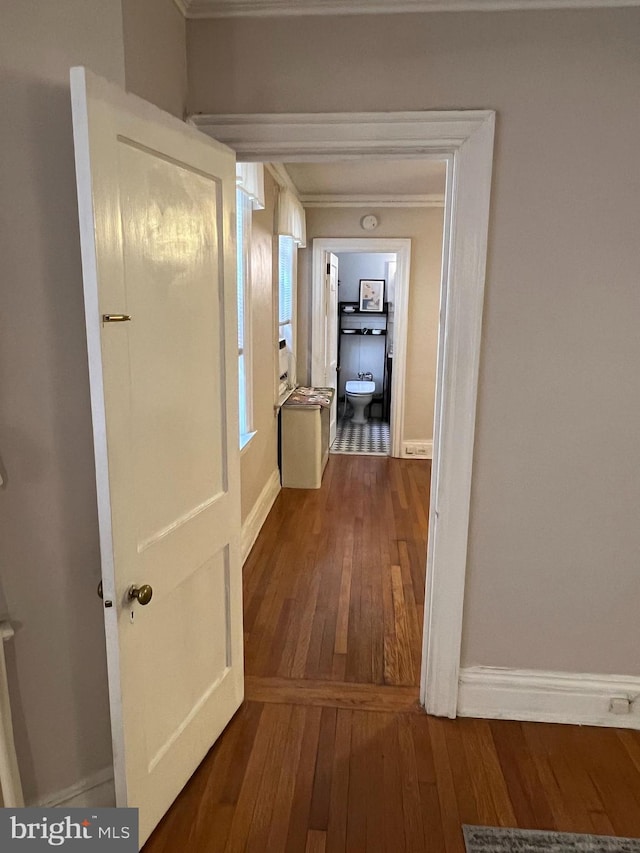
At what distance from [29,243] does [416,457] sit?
486cm

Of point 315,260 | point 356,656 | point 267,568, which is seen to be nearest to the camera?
point 356,656

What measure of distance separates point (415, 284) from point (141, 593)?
4.79 meters

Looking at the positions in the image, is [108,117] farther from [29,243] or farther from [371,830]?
[371,830]

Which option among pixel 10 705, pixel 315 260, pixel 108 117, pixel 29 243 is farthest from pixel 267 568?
pixel 315 260

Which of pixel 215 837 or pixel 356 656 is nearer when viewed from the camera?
pixel 215 837

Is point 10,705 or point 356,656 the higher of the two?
point 10,705

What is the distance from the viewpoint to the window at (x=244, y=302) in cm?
338

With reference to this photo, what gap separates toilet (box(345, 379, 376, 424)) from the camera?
7262 millimetres

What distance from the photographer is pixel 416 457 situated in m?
5.94

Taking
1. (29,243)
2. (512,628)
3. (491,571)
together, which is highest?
(29,243)

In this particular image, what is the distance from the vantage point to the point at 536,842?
1.73 metres

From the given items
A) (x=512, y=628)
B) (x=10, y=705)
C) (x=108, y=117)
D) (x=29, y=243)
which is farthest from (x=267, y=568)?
(x=108, y=117)

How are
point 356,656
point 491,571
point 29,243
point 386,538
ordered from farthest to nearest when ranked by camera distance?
1. point 386,538
2. point 356,656
3. point 491,571
4. point 29,243

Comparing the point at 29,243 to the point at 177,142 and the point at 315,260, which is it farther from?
the point at 315,260
